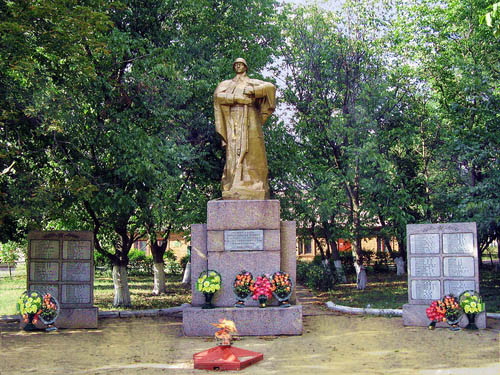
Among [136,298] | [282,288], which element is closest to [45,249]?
[282,288]

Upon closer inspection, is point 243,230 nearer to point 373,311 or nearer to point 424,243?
point 424,243

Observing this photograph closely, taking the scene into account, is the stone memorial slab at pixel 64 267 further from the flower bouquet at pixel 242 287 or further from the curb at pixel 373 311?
the curb at pixel 373 311

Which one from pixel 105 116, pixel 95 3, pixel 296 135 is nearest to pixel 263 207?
pixel 105 116

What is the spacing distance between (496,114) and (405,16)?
1007 cm

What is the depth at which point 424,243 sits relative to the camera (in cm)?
1037

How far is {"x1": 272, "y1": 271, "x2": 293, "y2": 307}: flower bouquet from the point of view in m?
9.41

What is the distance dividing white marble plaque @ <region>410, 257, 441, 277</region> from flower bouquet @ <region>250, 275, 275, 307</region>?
2.89 metres

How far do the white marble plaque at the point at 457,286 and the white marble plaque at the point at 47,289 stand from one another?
733cm

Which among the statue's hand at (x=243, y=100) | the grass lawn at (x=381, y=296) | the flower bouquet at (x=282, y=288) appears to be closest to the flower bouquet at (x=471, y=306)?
the grass lawn at (x=381, y=296)

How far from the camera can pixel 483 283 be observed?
19156 millimetres

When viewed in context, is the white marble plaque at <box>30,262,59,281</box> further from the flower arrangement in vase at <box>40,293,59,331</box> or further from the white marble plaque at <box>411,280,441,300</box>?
the white marble plaque at <box>411,280,441,300</box>

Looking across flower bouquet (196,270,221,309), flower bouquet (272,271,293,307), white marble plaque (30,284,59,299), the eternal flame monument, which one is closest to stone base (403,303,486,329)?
the eternal flame monument

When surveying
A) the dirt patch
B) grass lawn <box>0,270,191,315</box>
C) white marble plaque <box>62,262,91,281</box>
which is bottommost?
grass lawn <box>0,270,191,315</box>

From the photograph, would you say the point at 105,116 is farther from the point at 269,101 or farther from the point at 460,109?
the point at 460,109
